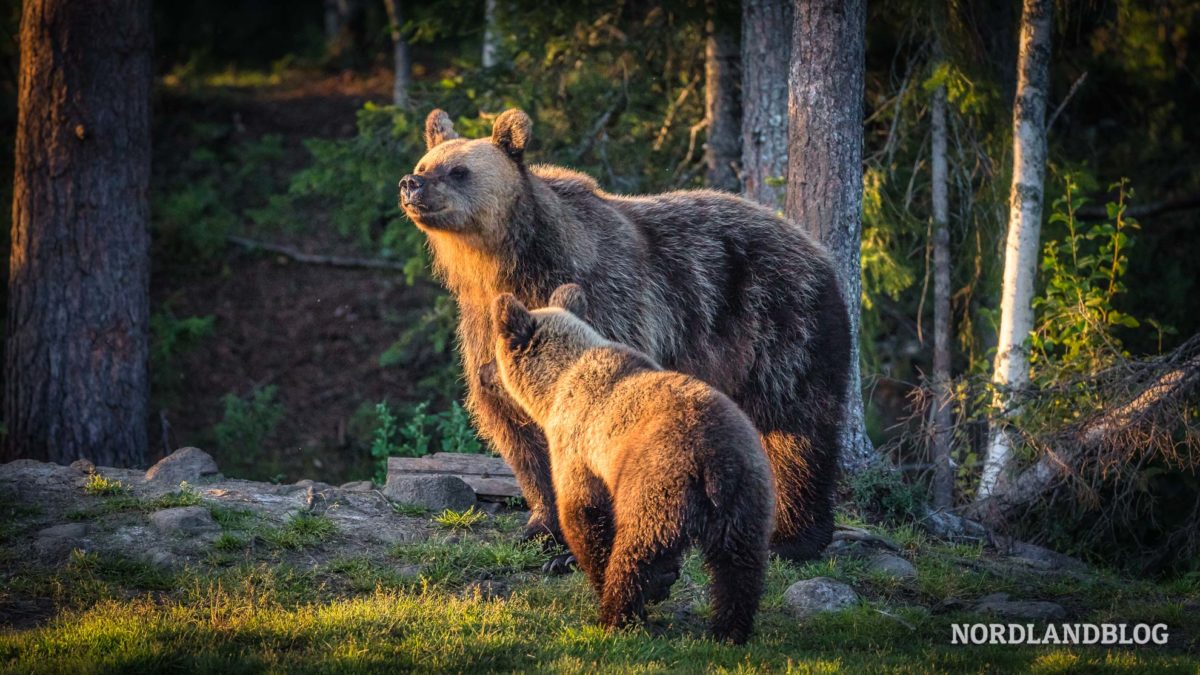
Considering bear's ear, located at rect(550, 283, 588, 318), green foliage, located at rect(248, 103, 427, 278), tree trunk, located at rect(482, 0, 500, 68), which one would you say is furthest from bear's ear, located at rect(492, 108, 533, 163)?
tree trunk, located at rect(482, 0, 500, 68)

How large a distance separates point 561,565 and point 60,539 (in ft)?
9.85

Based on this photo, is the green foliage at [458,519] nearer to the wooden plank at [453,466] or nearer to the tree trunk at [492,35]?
the wooden plank at [453,466]

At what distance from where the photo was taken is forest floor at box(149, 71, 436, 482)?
48.3 ft

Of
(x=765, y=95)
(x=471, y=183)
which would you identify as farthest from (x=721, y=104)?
(x=471, y=183)

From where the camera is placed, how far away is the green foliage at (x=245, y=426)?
1388 cm

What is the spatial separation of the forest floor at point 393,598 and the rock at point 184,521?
2 cm

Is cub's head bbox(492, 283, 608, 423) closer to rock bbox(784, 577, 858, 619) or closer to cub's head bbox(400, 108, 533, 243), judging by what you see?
cub's head bbox(400, 108, 533, 243)

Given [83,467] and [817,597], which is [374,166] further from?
[817,597]

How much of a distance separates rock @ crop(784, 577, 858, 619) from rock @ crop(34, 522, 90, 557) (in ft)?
13.8

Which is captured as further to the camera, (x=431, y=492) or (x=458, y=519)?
(x=431, y=492)

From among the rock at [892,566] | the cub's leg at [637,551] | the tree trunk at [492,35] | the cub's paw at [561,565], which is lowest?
the rock at [892,566]

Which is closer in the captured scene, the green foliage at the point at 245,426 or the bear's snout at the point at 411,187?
the bear's snout at the point at 411,187

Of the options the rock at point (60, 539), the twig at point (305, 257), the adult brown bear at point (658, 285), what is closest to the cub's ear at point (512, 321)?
the adult brown bear at point (658, 285)

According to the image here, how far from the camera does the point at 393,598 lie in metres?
6.66
